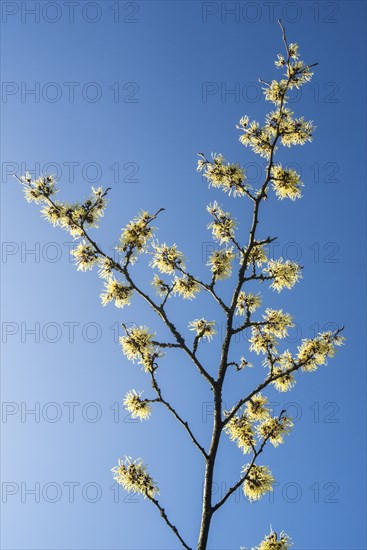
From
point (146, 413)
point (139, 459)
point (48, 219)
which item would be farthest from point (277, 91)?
point (139, 459)

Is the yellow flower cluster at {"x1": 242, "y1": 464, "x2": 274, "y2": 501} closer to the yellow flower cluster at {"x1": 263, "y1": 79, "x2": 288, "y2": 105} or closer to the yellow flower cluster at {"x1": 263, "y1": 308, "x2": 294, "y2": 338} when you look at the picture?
the yellow flower cluster at {"x1": 263, "y1": 308, "x2": 294, "y2": 338}

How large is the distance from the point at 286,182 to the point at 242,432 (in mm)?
4184

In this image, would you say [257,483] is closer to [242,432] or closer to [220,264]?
Answer: [242,432]

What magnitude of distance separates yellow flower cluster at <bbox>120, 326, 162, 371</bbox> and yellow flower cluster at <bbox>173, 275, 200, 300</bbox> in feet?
3.02

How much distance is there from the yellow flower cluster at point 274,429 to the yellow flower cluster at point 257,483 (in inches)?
21.1

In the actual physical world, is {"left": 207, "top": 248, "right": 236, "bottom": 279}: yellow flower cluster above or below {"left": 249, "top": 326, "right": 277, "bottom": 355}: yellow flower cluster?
above

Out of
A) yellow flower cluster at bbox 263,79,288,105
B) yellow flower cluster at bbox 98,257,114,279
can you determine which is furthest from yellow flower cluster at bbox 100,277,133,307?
yellow flower cluster at bbox 263,79,288,105

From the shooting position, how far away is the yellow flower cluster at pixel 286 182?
907 cm

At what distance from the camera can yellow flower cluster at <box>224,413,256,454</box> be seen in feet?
29.0

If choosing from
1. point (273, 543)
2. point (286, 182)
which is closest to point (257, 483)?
point (273, 543)

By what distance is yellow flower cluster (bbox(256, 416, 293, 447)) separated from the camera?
28.6ft

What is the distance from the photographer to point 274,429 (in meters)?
8.70

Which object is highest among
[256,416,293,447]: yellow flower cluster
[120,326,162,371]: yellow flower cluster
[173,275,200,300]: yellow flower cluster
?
[173,275,200,300]: yellow flower cluster

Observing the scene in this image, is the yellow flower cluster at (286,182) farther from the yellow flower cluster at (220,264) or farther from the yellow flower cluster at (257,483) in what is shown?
the yellow flower cluster at (257,483)
